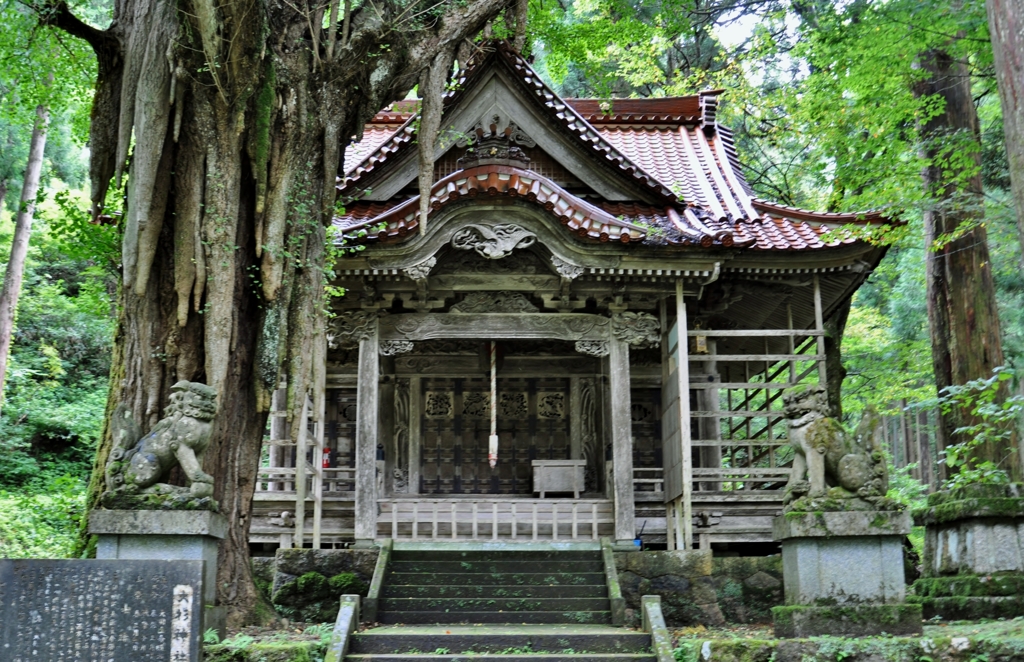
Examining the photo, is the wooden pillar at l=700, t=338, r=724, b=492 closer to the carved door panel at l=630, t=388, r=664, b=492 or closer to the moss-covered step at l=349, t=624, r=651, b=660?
the carved door panel at l=630, t=388, r=664, b=492

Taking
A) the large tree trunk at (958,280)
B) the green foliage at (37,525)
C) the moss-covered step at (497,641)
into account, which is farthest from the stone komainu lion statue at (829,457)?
the green foliage at (37,525)

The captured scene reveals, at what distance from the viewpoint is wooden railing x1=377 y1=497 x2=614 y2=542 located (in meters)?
11.7

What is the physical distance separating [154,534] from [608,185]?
8.32 m

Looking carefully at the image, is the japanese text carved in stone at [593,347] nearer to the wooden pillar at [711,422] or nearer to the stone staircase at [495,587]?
the wooden pillar at [711,422]

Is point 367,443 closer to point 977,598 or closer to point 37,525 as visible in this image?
point 977,598

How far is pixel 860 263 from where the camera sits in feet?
41.0

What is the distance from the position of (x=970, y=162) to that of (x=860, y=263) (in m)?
1.79

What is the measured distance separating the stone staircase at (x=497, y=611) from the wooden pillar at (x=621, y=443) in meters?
0.74

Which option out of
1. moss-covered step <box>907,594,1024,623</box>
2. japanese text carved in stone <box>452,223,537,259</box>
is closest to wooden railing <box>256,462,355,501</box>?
japanese text carved in stone <box>452,223,537,259</box>

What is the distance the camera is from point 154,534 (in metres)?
7.31

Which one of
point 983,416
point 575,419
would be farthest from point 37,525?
point 983,416

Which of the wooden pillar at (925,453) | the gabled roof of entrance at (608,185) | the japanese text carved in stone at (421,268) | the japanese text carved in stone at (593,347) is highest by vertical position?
the gabled roof of entrance at (608,185)

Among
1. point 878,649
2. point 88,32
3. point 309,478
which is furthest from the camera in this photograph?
point 309,478

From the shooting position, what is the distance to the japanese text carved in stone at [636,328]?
12312 millimetres
